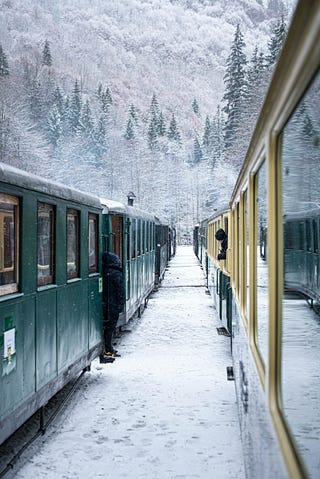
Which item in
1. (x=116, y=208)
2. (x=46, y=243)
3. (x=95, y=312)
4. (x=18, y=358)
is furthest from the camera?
(x=116, y=208)

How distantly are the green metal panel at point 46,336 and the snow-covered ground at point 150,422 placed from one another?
0.65 m

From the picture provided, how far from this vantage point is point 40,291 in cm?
555

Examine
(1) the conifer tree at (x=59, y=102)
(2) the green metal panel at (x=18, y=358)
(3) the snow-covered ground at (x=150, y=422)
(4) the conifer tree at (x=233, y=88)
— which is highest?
(1) the conifer tree at (x=59, y=102)

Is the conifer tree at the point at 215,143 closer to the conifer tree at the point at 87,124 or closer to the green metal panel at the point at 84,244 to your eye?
the conifer tree at the point at 87,124

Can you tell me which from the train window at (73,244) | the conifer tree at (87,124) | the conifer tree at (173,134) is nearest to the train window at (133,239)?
the train window at (73,244)

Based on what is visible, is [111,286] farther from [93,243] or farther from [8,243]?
[8,243]

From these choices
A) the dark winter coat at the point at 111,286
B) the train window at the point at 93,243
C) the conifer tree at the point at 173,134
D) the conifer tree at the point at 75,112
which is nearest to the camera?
the train window at the point at 93,243

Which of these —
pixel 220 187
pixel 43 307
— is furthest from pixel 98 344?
pixel 220 187

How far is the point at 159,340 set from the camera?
1172 cm

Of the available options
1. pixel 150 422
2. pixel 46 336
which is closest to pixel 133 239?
pixel 150 422

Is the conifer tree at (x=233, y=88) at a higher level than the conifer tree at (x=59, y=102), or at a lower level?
lower

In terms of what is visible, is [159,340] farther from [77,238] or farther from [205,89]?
[205,89]

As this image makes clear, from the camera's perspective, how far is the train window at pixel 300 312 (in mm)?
1958

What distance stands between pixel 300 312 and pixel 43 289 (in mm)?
3610
